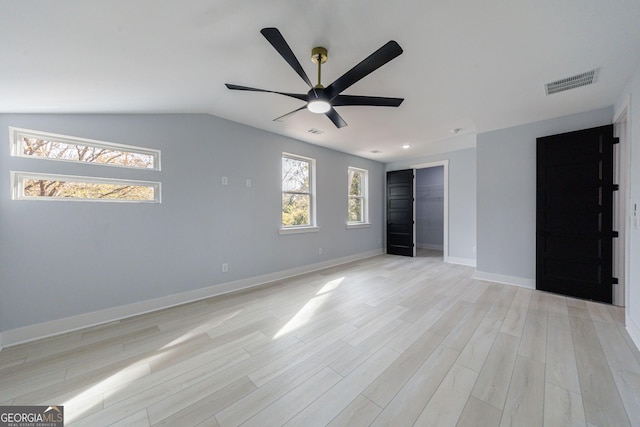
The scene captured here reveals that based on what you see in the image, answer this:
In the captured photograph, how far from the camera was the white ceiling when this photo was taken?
1.46 m

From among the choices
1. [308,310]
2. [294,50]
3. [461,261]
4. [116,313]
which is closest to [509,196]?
[461,261]

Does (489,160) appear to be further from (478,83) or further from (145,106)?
(145,106)

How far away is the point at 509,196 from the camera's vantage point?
3.80m

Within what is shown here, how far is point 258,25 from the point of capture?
65.2 inches

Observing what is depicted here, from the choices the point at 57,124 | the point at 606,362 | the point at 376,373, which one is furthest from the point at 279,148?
the point at 606,362

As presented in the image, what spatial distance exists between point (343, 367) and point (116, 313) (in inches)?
103

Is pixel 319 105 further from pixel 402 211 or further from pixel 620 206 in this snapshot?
pixel 402 211

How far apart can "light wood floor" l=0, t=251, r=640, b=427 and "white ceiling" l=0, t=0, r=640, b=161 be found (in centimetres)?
227

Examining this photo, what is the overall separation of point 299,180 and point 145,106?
8.73 feet

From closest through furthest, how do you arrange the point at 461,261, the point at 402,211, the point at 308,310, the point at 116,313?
the point at 116,313
the point at 308,310
the point at 461,261
the point at 402,211

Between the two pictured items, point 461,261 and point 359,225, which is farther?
point 359,225

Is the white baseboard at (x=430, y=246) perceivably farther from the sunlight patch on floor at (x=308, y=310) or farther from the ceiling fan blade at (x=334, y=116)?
the ceiling fan blade at (x=334, y=116)

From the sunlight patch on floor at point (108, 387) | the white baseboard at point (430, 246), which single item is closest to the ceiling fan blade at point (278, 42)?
the sunlight patch on floor at point (108, 387)

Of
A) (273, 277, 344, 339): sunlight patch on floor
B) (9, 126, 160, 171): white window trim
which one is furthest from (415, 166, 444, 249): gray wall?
(9, 126, 160, 171): white window trim
